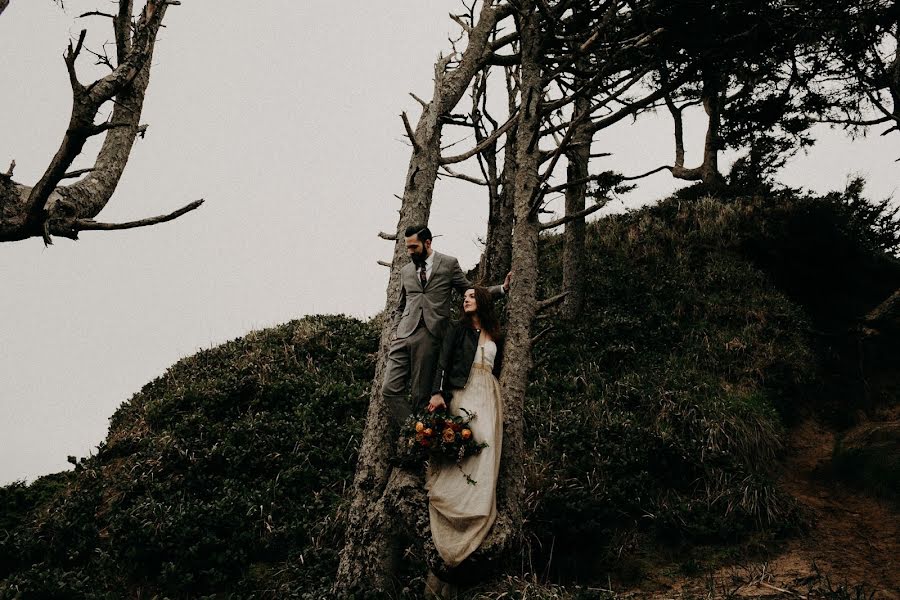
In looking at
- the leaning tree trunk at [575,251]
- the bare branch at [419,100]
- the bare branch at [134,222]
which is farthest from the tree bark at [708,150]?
the bare branch at [134,222]

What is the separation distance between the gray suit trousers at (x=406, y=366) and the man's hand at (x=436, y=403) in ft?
1.03

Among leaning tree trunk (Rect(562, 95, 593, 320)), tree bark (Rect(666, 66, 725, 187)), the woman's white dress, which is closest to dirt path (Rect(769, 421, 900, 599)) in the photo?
the woman's white dress

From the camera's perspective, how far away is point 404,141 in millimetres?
7363

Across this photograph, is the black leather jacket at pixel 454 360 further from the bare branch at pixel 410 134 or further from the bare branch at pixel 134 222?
the bare branch at pixel 134 222

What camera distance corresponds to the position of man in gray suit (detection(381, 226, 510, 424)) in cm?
531

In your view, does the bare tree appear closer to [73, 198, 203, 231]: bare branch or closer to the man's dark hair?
[73, 198, 203, 231]: bare branch

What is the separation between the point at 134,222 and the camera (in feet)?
10.4

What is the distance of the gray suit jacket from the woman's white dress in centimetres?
69

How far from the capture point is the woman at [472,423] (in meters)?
4.48

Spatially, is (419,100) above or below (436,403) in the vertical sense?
above

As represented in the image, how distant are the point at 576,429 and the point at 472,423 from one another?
3493mm

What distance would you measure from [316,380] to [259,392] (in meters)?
0.98

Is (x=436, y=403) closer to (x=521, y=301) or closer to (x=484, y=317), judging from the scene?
(x=484, y=317)

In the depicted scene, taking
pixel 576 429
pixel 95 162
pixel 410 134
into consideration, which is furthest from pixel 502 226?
pixel 95 162
